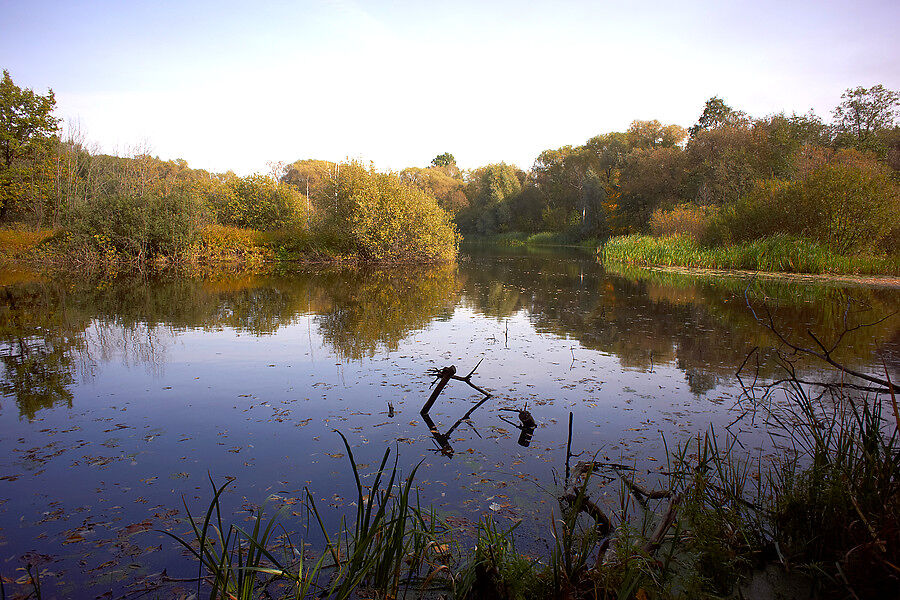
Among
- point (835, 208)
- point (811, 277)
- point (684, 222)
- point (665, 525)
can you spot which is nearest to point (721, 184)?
point (684, 222)

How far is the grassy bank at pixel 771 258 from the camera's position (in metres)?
18.2

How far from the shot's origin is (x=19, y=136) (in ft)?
79.3

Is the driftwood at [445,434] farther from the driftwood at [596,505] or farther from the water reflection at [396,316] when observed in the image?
the driftwood at [596,505]

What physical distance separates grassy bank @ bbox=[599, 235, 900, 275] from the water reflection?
10.1 feet

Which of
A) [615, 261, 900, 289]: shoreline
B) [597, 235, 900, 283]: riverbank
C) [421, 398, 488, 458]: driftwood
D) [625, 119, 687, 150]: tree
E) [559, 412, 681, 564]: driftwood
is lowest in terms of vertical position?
[421, 398, 488, 458]: driftwood

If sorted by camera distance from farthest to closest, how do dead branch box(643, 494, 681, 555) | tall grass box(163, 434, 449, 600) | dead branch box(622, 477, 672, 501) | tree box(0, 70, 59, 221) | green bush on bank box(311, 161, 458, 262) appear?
green bush on bank box(311, 161, 458, 262) → tree box(0, 70, 59, 221) → dead branch box(622, 477, 672, 501) → dead branch box(643, 494, 681, 555) → tall grass box(163, 434, 449, 600)

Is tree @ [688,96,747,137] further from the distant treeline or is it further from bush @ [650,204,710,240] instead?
bush @ [650,204,710,240]

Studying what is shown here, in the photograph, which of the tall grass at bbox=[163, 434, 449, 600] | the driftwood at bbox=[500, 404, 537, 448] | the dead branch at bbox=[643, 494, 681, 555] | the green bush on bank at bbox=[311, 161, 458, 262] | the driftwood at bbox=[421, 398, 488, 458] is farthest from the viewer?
the green bush on bank at bbox=[311, 161, 458, 262]

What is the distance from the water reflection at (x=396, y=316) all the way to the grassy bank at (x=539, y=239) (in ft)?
104

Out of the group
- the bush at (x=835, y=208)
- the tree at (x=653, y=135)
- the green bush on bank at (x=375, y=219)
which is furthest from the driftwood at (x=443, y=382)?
the tree at (x=653, y=135)

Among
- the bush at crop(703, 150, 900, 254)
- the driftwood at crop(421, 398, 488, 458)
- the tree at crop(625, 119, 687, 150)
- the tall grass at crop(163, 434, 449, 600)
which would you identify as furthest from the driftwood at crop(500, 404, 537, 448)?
the tree at crop(625, 119, 687, 150)

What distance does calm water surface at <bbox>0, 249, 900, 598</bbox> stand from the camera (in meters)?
3.31

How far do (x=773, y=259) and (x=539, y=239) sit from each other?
37.3 meters

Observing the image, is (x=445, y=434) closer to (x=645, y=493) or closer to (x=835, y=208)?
(x=645, y=493)
